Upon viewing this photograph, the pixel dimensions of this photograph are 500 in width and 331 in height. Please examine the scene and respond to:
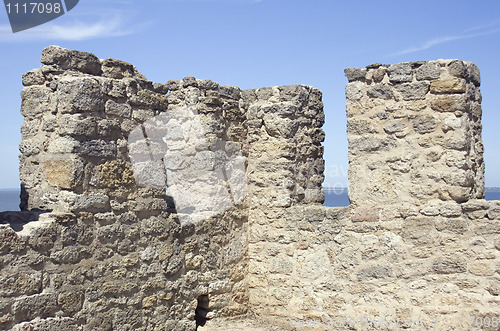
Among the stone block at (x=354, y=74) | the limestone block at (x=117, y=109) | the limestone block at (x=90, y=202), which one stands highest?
the stone block at (x=354, y=74)

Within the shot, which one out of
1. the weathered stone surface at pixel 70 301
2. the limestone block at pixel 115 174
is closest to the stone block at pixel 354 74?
the limestone block at pixel 115 174

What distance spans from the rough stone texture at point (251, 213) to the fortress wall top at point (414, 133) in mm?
12

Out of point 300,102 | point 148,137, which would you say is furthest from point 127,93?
point 300,102

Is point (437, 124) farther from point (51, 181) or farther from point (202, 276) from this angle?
point (51, 181)

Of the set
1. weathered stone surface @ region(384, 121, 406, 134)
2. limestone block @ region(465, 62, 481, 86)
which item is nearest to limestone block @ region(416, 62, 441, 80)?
limestone block @ region(465, 62, 481, 86)

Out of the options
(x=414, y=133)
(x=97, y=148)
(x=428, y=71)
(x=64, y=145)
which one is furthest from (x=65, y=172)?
(x=428, y=71)

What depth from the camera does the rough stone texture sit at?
3.96 m

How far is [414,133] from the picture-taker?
4.66 m

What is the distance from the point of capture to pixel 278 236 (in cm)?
523

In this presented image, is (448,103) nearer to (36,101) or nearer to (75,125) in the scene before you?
(75,125)

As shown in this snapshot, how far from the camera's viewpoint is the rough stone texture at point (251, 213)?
3965 millimetres

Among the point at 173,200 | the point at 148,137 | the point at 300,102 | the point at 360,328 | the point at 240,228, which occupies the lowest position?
the point at 360,328

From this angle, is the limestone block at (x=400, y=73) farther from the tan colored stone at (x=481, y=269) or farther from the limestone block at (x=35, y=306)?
the limestone block at (x=35, y=306)

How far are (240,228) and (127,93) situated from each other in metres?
1.78
